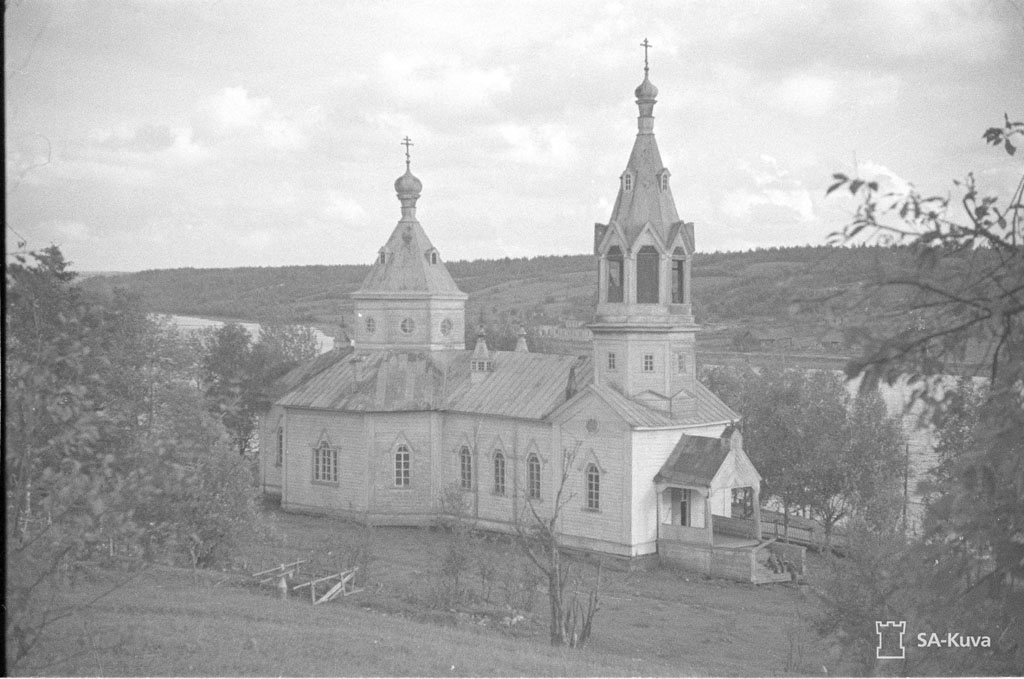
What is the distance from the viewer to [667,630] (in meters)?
22.5

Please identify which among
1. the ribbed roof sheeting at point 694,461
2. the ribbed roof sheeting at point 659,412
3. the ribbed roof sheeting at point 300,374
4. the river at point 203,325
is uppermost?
the river at point 203,325

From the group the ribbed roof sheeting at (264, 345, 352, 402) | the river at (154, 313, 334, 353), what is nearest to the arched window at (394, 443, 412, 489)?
the ribbed roof sheeting at (264, 345, 352, 402)

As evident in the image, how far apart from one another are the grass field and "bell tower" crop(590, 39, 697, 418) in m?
5.27

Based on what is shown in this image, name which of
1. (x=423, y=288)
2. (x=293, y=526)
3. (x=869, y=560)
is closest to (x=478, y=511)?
(x=293, y=526)

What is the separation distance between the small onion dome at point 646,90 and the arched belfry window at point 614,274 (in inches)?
163

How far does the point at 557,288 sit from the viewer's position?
196 ft

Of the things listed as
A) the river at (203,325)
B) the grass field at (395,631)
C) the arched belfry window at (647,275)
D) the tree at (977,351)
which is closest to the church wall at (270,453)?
the river at (203,325)

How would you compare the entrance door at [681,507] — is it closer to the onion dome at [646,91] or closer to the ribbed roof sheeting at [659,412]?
the ribbed roof sheeting at [659,412]

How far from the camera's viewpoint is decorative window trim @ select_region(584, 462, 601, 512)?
29.7 metres

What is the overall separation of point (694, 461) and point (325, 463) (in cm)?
1257

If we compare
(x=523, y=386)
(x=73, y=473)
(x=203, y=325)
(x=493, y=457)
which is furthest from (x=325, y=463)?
(x=73, y=473)

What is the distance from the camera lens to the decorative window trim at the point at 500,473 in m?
32.7

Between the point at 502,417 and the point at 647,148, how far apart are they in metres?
8.91

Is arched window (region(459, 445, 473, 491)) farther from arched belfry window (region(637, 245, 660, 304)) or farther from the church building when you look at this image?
arched belfry window (region(637, 245, 660, 304))
